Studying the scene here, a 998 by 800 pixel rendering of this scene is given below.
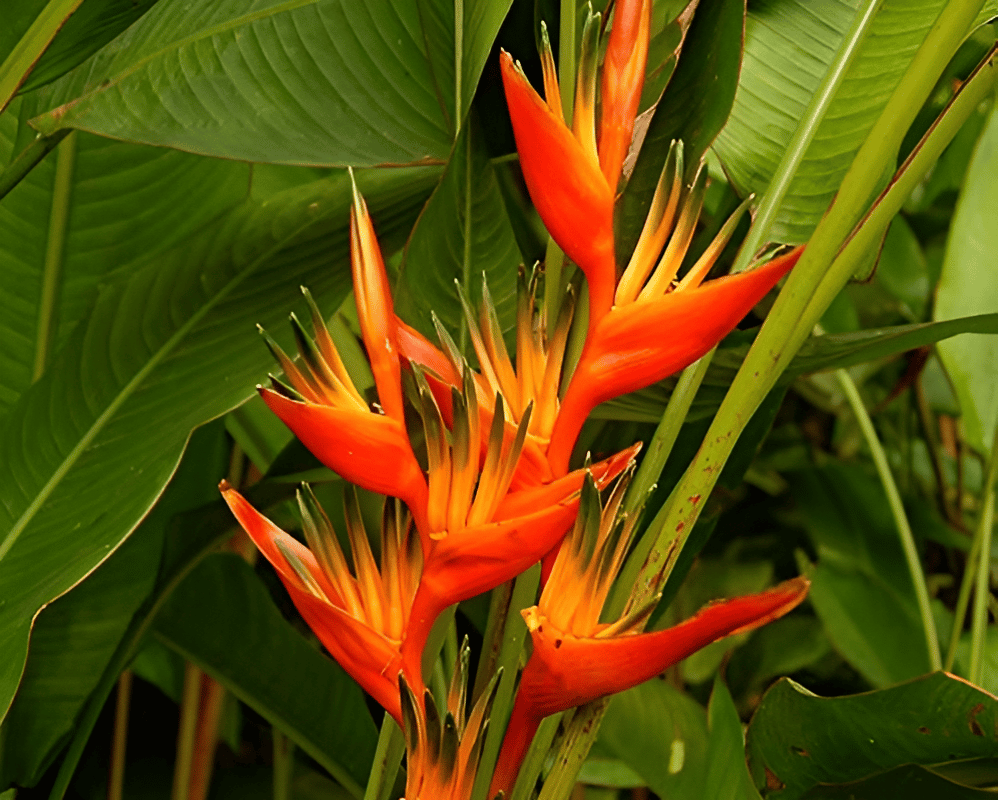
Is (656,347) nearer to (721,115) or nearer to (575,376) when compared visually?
(575,376)

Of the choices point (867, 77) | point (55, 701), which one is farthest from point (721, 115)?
point (55, 701)

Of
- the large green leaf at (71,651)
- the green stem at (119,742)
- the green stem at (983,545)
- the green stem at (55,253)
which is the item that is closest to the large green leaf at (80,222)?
the green stem at (55,253)

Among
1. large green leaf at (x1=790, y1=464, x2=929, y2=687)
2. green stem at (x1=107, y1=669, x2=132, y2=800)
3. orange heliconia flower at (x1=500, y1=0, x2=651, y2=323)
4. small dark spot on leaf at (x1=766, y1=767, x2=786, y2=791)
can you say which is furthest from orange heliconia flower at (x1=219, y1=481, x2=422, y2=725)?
large green leaf at (x1=790, y1=464, x2=929, y2=687)

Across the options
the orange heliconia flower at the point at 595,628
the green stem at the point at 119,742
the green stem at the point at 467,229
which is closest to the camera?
the orange heliconia flower at the point at 595,628

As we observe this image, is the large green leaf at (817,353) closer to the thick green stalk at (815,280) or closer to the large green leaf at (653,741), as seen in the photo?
the thick green stalk at (815,280)

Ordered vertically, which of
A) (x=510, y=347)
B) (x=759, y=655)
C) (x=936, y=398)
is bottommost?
(x=759, y=655)
